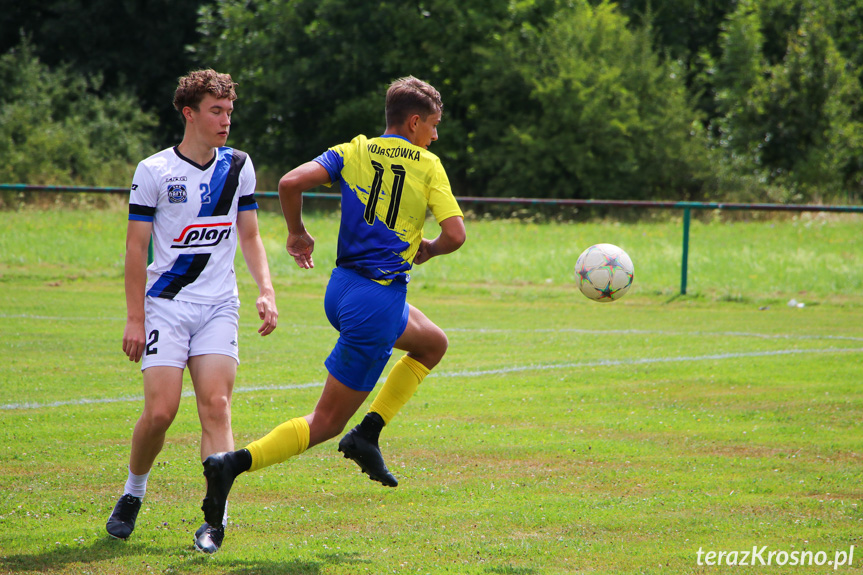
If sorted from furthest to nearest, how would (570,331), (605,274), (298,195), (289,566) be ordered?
(570,331)
(605,274)
(298,195)
(289,566)

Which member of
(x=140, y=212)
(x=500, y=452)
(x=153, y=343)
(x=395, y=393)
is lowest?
(x=500, y=452)

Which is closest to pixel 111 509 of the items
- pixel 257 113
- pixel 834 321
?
pixel 834 321

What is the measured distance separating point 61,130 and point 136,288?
1207 inches

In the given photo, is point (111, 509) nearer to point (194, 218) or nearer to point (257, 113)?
point (194, 218)

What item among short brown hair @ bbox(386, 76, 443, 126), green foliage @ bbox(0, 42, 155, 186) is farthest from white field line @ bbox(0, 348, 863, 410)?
green foliage @ bbox(0, 42, 155, 186)

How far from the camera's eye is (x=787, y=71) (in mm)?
31328

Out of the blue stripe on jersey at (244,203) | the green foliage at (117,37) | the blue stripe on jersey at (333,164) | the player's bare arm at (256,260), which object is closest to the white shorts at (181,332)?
the player's bare arm at (256,260)

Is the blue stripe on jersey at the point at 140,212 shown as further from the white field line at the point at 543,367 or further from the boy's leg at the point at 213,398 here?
the white field line at the point at 543,367

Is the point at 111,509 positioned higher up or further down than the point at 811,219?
further down

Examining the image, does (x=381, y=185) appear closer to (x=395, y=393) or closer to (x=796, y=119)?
(x=395, y=393)

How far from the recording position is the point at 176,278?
13.6ft

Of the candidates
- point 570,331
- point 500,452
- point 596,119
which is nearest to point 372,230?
point 500,452

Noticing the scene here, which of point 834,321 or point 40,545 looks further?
point 834,321

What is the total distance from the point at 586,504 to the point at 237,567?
6.50 ft
